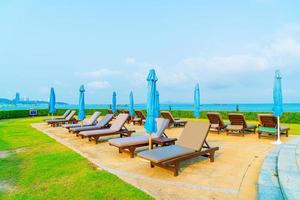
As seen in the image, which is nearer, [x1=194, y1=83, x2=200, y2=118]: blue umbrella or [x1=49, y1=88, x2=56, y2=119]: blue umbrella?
[x1=194, y1=83, x2=200, y2=118]: blue umbrella

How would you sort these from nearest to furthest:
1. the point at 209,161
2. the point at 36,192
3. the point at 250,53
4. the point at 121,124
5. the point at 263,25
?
the point at 36,192
the point at 209,161
the point at 121,124
the point at 263,25
the point at 250,53

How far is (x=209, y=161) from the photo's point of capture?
20.9ft

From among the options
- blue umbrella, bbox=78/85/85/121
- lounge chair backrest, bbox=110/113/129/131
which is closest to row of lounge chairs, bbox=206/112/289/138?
lounge chair backrest, bbox=110/113/129/131

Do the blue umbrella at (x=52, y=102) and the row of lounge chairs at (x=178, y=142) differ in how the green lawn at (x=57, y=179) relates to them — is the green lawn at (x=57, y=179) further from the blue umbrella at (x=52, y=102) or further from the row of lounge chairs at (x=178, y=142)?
the blue umbrella at (x=52, y=102)

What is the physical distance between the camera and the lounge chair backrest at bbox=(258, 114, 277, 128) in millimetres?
9812

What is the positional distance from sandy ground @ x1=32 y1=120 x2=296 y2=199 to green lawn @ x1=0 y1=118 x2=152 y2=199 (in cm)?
38

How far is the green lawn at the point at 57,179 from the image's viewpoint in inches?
162

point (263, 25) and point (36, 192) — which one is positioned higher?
point (263, 25)

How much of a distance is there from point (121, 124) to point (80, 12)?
11.7 metres

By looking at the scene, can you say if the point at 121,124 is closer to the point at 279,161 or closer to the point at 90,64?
the point at 279,161

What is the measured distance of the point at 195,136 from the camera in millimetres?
6453

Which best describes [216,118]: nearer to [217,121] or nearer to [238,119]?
[217,121]

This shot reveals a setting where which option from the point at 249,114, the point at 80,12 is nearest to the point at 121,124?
the point at 80,12

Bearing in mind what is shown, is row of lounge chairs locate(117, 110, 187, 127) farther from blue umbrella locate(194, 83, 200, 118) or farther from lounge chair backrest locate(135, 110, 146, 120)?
blue umbrella locate(194, 83, 200, 118)
